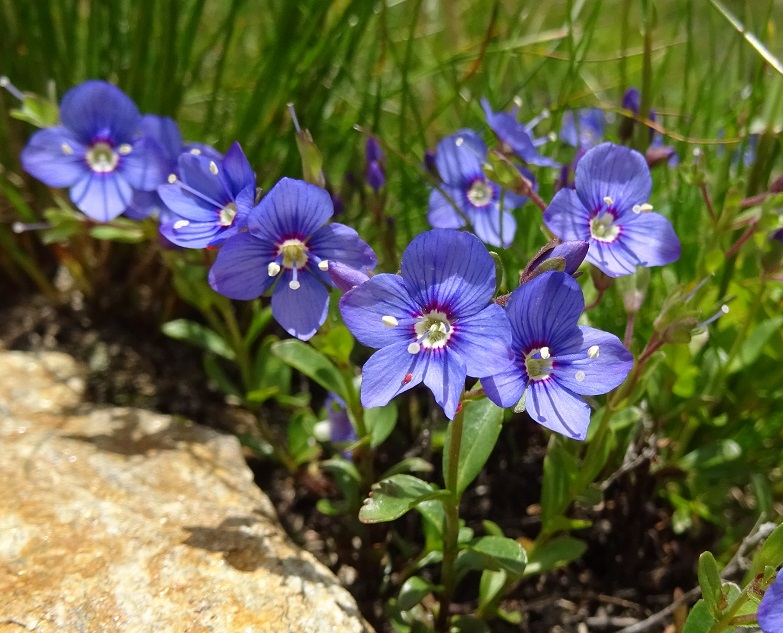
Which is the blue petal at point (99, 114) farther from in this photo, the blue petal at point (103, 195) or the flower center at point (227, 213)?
the flower center at point (227, 213)

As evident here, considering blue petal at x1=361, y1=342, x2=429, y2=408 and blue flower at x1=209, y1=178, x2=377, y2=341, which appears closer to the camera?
blue petal at x1=361, y1=342, x2=429, y2=408

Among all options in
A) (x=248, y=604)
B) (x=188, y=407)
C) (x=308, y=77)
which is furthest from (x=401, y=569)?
(x=308, y=77)

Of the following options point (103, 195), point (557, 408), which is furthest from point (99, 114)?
point (557, 408)

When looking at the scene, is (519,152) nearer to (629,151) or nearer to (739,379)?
(629,151)

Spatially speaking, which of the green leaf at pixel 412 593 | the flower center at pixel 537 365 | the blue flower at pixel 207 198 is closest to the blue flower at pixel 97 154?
the blue flower at pixel 207 198

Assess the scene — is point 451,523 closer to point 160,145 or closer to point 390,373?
point 390,373

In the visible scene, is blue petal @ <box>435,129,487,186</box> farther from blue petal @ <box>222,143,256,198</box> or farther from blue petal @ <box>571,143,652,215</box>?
blue petal @ <box>222,143,256,198</box>

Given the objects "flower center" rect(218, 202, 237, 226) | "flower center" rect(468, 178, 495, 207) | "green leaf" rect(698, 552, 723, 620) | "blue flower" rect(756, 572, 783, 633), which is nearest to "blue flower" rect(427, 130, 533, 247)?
"flower center" rect(468, 178, 495, 207)
